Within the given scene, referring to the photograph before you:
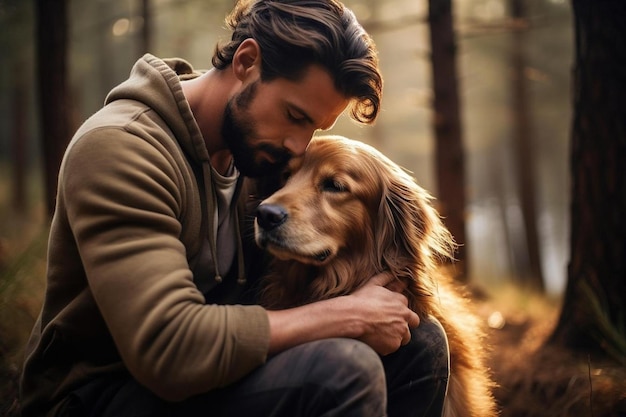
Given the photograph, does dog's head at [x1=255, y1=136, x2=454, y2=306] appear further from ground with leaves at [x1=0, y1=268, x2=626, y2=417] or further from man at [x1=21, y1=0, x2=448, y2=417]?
ground with leaves at [x1=0, y1=268, x2=626, y2=417]

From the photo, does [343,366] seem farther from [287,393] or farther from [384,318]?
[384,318]

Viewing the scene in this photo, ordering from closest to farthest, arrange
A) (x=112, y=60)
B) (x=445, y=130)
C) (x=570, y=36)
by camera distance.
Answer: (x=445, y=130), (x=570, y=36), (x=112, y=60)

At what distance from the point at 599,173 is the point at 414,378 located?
Answer: 92.8 inches

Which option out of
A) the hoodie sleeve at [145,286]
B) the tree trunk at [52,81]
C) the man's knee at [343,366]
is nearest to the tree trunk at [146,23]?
the tree trunk at [52,81]

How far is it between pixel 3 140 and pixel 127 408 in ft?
84.3

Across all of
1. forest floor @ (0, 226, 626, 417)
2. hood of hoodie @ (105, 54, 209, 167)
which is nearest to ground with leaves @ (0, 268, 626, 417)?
forest floor @ (0, 226, 626, 417)

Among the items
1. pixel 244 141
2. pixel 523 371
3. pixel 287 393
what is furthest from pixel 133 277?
pixel 523 371

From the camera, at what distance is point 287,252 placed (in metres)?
2.41

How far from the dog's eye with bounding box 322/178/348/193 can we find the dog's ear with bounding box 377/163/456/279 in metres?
0.22

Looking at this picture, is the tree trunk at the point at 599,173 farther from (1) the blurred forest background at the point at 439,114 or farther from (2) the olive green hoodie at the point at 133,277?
(2) the olive green hoodie at the point at 133,277

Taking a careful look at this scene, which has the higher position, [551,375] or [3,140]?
[551,375]

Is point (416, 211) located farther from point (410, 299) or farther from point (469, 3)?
point (469, 3)

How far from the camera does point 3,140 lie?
2395cm

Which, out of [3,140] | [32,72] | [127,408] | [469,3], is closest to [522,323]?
[127,408]
